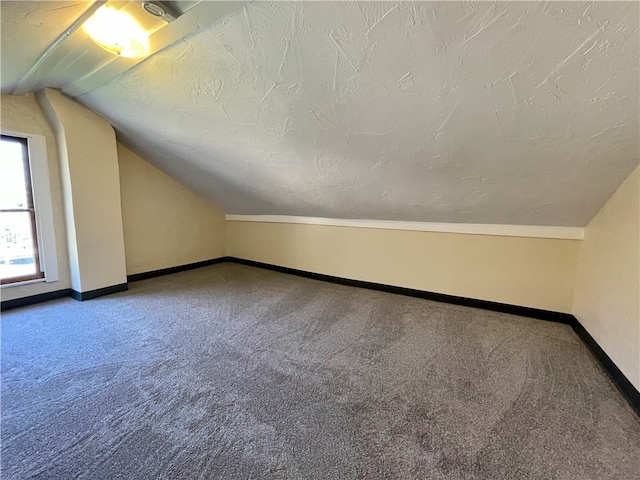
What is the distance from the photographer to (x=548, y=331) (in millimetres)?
2369

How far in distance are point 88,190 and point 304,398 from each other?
2931mm

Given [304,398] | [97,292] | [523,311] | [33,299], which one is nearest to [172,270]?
[97,292]

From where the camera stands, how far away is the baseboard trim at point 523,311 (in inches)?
63.2

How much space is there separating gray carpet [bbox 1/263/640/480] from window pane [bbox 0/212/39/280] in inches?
20.1

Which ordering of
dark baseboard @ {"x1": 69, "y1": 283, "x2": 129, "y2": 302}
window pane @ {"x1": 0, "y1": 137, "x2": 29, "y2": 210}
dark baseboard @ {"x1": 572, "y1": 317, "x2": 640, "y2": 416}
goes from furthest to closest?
dark baseboard @ {"x1": 69, "y1": 283, "x2": 129, "y2": 302}, window pane @ {"x1": 0, "y1": 137, "x2": 29, "y2": 210}, dark baseboard @ {"x1": 572, "y1": 317, "x2": 640, "y2": 416}

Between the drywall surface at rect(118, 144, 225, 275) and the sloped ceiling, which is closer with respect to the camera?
the sloped ceiling

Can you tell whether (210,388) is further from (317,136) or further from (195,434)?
(317,136)

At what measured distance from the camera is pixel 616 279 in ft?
6.04

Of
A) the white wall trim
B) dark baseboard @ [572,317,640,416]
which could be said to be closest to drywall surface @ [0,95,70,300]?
the white wall trim

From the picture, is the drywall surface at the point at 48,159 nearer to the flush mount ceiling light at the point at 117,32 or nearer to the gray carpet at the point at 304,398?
the gray carpet at the point at 304,398

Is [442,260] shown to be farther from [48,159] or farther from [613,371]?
[48,159]

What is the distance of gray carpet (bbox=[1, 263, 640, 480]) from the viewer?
1174 mm

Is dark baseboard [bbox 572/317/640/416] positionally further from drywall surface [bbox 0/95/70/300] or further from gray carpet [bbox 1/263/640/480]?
drywall surface [bbox 0/95/70/300]

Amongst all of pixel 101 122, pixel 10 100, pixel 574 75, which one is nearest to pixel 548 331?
pixel 574 75
